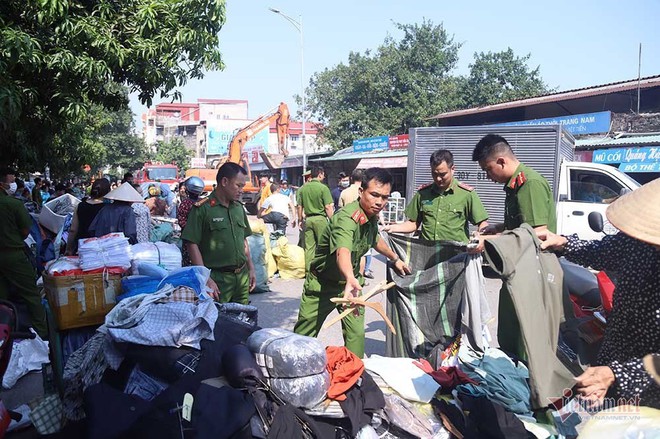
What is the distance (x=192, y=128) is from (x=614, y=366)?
72.4 metres

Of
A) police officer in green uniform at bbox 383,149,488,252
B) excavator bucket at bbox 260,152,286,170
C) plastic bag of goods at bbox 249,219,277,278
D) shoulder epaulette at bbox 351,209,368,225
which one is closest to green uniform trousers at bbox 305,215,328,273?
plastic bag of goods at bbox 249,219,277,278

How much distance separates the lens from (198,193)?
818 centimetres

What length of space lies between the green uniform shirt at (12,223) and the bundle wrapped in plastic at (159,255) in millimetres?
2475

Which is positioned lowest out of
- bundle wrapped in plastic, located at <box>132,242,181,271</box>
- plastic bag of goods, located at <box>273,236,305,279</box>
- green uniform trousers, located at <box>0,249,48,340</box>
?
plastic bag of goods, located at <box>273,236,305,279</box>

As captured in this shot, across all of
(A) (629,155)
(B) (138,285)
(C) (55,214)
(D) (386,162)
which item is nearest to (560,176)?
(A) (629,155)

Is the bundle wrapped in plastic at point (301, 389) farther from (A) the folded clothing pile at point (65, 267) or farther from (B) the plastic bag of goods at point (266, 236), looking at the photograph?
(B) the plastic bag of goods at point (266, 236)

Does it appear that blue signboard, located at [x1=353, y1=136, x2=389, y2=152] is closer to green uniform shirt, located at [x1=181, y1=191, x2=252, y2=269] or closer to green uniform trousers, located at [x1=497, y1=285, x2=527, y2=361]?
green uniform shirt, located at [x1=181, y1=191, x2=252, y2=269]

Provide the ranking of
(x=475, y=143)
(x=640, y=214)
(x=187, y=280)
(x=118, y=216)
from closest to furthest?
(x=640, y=214) < (x=187, y=280) < (x=118, y=216) < (x=475, y=143)

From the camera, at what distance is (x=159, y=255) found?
4.04 m

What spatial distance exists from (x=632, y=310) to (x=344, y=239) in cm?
203

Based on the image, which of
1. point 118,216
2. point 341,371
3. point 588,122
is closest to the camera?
point 341,371

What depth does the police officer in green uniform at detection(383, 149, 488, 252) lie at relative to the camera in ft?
16.8

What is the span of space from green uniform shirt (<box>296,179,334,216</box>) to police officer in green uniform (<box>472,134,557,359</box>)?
4.19 m

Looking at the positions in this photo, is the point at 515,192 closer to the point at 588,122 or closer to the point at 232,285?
the point at 232,285
